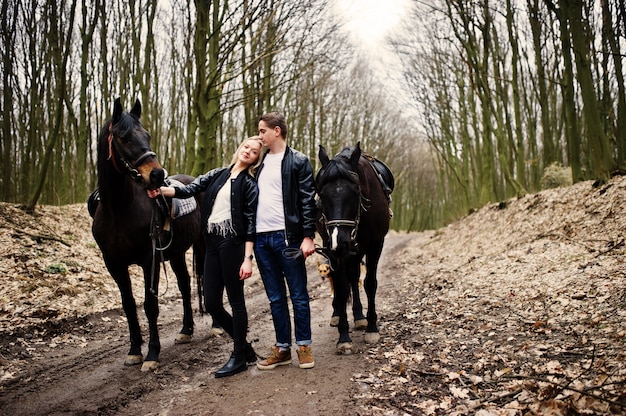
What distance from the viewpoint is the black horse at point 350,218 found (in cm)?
420

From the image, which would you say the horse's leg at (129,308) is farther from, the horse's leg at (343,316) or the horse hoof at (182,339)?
the horse's leg at (343,316)

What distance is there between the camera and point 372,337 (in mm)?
4867

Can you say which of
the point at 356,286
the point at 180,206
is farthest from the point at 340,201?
the point at 180,206

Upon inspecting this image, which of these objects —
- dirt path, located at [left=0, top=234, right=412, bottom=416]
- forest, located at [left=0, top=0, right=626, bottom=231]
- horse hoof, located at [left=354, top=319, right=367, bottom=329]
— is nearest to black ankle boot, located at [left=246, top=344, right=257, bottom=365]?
dirt path, located at [left=0, top=234, right=412, bottom=416]

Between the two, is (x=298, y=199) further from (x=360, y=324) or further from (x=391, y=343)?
(x=360, y=324)

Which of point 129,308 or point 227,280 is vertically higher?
point 227,280

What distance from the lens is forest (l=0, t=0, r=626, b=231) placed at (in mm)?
10188

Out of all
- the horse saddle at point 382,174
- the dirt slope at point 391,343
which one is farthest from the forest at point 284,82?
the horse saddle at point 382,174

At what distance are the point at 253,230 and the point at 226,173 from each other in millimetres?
678

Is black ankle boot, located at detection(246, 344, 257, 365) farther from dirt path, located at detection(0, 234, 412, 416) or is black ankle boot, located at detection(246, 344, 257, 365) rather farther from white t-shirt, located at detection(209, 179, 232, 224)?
white t-shirt, located at detection(209, 179, 232, 224)

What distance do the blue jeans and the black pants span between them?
0.22 meters

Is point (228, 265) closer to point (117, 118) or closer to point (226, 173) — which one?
point (226, 173)

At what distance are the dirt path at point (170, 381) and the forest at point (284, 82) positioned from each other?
19.0ft

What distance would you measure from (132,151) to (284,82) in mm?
7522
